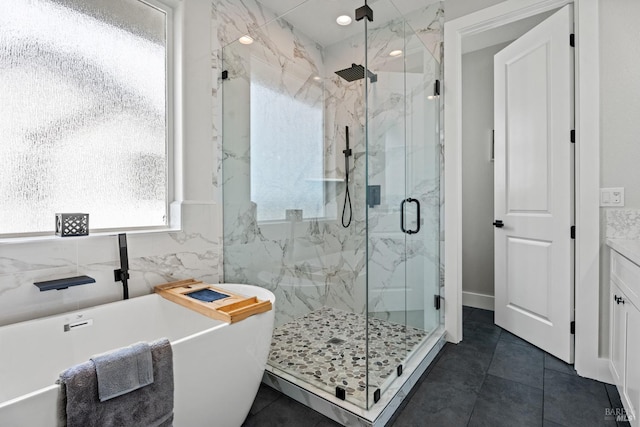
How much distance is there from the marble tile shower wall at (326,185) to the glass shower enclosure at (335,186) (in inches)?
0.4

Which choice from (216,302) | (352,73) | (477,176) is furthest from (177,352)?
(477,176)

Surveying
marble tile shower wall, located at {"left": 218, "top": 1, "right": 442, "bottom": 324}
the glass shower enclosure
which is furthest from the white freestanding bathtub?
marble tile shower wall, located at {"left": 218, "top": 1, "right": 442, "bottom": 324}

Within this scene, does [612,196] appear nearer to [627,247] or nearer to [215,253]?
[627,247]

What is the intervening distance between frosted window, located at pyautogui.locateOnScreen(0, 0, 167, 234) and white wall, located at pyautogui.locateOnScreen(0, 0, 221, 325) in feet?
0.50

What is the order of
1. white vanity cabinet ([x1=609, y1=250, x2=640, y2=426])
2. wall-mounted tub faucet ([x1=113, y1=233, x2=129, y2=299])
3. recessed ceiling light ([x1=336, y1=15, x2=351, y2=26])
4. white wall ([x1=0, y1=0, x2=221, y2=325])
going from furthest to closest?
recessed ceiling light ([x1=336, y1=15, x2=351, y2=26]) < wall-mounted tub faucet ([x1=113, y1=233, x2=129, y2=299]) < white wall ([x1=0, y1=0, x2=221, y2=325]) < white vanity cabinet ([x1=609, y1=250, x2=640, y2=426])

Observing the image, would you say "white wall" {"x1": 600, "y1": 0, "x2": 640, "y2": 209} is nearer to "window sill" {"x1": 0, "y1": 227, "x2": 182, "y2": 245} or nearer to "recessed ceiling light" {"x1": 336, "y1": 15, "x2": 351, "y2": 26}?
"recessed ceiling light" {"x1": 336, "y1": 15, "x2": 351, "y2": 26}

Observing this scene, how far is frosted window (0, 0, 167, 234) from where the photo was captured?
151cm

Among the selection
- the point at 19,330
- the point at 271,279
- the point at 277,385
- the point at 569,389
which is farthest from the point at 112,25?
the point at 569,389

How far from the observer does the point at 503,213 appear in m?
2.77

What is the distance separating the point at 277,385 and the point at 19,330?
4.21 ft

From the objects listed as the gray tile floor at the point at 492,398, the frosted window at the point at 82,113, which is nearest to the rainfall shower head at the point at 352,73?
the frosted window at the point at 82,113

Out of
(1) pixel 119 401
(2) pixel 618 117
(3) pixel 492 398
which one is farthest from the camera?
(2) pixel 618 117

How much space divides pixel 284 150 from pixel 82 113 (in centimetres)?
135

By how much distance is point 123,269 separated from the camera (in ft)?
5.65
